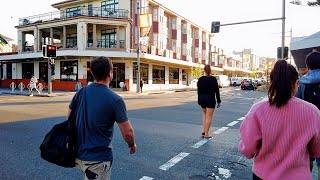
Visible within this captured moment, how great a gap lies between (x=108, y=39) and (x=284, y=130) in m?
35.1

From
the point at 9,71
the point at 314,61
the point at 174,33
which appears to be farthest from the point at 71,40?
the point at 314,61

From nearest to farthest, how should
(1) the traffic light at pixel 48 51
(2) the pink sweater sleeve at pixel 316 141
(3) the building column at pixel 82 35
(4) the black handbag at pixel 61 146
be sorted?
(2) the pink sweater sleeve at pixel 316 141 < (4) the black handbag at pixel 61 146 < (1) the traffic light at pixel 48 51 < (3) the building column at pixel 82 35

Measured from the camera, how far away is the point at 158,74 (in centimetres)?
4231

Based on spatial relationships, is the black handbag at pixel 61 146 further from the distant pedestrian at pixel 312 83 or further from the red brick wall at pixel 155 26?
the red brick wall at pixel 155 26

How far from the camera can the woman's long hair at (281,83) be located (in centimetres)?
224

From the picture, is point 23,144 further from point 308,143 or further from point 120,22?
point 120,22

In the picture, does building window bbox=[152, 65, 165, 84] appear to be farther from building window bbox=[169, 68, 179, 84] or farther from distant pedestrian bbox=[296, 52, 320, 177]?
distant pedestrian bbox=[296, 52, 320, 177]

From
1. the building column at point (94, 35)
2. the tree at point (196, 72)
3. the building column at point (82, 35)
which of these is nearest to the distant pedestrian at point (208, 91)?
the building column at point (94, 35)

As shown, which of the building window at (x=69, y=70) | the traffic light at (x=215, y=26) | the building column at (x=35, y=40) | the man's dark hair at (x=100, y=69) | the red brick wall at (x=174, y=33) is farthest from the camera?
the red brick wall at (x=174, y=33)

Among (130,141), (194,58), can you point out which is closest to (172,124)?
(130,141)

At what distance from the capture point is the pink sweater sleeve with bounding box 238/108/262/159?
2.29 metres

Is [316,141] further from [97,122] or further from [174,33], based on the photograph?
[174,33]

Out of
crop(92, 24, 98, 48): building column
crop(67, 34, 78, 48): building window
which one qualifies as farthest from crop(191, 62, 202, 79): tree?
crop(92, 24, 98, 48): building column

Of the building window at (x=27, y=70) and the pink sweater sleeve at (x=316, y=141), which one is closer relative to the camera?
the pink sweater sleeve at (x=316, y=141)
